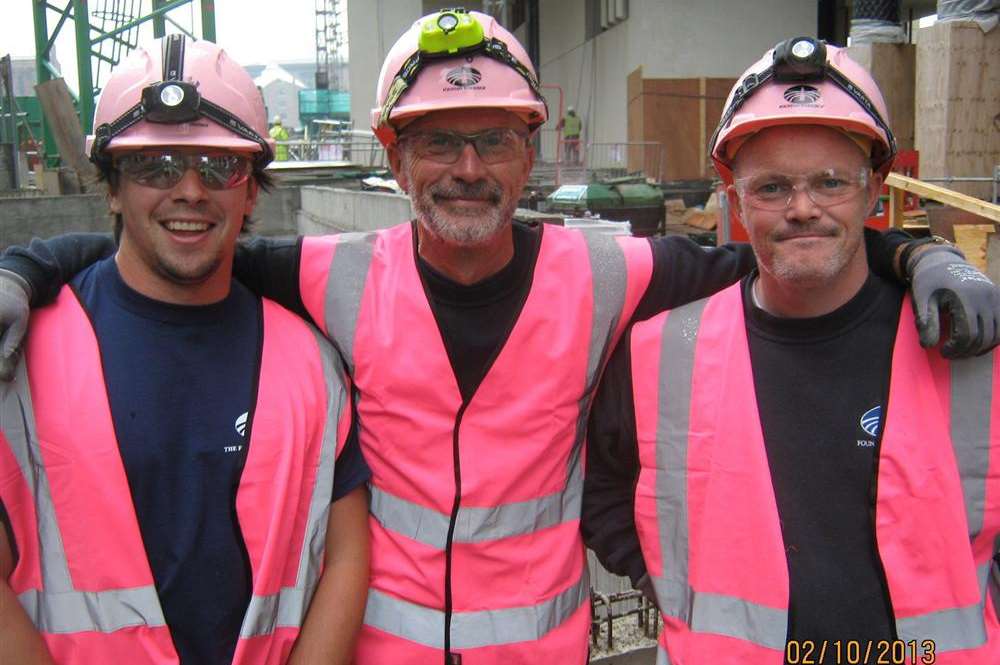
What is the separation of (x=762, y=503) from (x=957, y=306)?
2.22 feet

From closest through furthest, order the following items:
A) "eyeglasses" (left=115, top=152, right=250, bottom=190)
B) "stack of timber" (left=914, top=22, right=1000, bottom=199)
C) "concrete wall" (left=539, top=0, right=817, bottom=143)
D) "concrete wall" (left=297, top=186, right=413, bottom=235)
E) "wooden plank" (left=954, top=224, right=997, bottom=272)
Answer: "eyeglasses" (left=115, top=152, right=250, bottom=190)
"wooden plank" (left=954, top=224, right=997, bottom=272)
"stack of timber" (left=914, top=22, right=1000, bottom=199)
"concrete wall" (left=297, top=186, right=413, bottom=235)
"concrete wall" (left=539, top=0, right=817, bottom=143)

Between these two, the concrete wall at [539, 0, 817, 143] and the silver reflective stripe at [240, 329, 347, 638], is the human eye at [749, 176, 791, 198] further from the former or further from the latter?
the concrete wall at [539, 0, 817, 143]

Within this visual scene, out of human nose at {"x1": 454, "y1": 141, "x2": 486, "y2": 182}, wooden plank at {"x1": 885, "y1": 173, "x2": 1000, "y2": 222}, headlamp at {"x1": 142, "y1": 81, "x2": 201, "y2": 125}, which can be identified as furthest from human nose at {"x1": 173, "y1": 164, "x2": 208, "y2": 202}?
wooden plank at {"x1": 885, "y1": 173, "x2": 1000, "y2": 222}

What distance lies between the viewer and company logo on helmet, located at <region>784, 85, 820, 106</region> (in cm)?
246

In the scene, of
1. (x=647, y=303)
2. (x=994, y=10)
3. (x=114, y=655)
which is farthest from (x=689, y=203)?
(x=114, y=655)

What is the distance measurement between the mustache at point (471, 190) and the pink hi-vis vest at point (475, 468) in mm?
260

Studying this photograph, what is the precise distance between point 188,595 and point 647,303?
1.57 meters

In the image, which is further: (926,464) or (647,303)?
(647,303)

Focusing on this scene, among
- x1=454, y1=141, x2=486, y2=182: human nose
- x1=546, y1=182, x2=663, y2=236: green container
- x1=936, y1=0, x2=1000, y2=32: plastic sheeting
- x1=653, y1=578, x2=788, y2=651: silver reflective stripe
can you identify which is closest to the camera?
x1=653, y1=578, x2=788, y2=651: silver reflective stripe

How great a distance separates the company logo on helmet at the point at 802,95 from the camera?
2461 mm

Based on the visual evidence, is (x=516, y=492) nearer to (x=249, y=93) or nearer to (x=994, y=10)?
(x=249, y=93)

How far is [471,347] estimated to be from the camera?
282 centimetres

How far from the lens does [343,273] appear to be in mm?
2980

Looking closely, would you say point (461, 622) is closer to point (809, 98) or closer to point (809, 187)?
point (809, 187)
